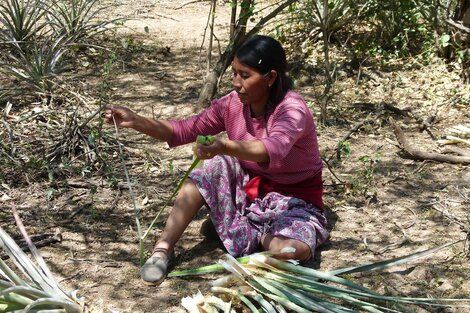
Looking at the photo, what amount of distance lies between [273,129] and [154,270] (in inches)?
31.5

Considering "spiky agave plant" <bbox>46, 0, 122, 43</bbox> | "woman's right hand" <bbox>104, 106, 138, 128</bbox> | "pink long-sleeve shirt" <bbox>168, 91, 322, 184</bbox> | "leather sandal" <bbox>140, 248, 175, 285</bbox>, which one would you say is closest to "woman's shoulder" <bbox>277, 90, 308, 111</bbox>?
"pink long-sleeve shirt" <bbox>168, 91, 322, 184</bbox>

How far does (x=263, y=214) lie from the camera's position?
3383 millimetres

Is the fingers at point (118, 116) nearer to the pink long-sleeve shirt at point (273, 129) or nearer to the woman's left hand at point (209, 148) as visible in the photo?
the pink long-sleeve shirt at point (273, 129)

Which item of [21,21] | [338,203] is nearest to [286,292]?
[338,203]

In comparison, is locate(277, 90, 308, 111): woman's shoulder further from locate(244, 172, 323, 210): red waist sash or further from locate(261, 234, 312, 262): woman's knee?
locate(261, 234, 312, 262): woman's knee

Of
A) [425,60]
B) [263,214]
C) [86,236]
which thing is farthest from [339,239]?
[425,60]

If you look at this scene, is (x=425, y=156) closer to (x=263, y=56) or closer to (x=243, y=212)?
(x=243, y=212)

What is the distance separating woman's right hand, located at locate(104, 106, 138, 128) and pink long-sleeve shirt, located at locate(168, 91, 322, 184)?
0.91ft

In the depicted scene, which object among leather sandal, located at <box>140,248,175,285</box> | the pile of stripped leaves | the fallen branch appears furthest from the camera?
the fallen branch

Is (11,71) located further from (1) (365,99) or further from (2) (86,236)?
(1) (365,99)

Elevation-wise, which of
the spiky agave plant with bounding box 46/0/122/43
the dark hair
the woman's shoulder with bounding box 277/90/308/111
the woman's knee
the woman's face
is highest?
the dark hair

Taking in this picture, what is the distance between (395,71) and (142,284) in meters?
3.67

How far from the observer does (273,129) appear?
317 centimetres

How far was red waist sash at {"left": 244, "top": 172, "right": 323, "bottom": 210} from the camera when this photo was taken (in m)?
3.46
